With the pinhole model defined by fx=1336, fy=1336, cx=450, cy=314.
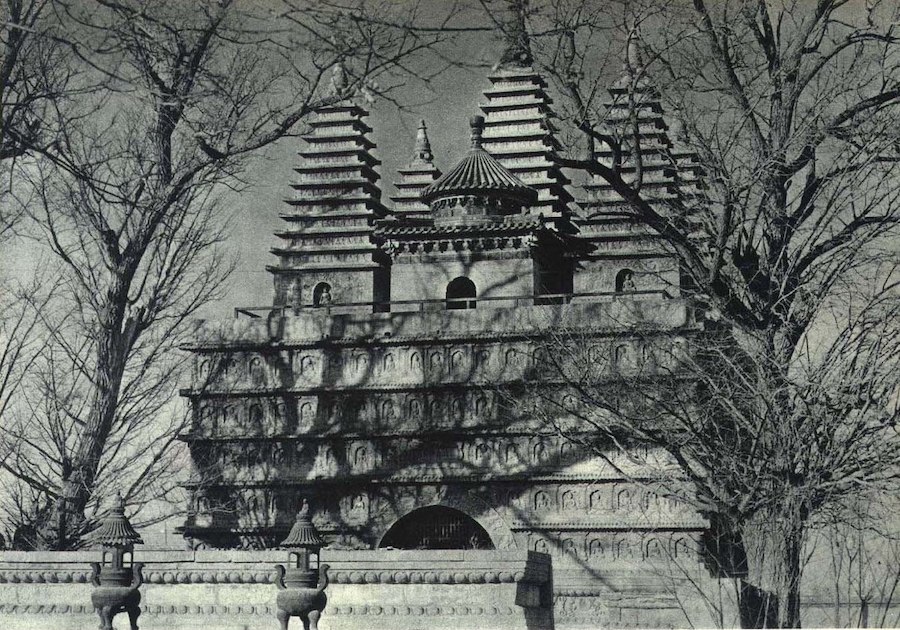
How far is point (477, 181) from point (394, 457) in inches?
251

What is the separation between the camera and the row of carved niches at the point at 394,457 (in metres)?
25.9

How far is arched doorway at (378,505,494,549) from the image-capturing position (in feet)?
87.7

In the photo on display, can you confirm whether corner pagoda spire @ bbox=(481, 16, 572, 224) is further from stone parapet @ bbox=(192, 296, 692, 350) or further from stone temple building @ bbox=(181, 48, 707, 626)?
stone parapet @ bbox=(192, 296, 692, 350)

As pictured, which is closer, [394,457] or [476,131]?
[394,457]

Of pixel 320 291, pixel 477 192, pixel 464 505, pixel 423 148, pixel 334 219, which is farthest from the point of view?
pixel 423 148

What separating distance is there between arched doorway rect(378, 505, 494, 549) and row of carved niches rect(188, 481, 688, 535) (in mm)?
290

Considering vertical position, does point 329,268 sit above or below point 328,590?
above

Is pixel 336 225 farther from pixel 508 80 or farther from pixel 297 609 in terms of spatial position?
pixel 297 609

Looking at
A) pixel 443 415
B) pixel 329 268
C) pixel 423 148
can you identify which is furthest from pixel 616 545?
pixel 423 148

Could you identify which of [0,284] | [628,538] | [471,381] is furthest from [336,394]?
[0,284]

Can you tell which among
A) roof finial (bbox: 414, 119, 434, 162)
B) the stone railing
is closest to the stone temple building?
the stone railing

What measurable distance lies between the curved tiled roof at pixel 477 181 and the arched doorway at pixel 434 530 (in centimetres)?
691

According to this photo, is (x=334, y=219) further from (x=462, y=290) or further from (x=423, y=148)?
(x=462, y=290)

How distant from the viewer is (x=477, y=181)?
1136 inches
